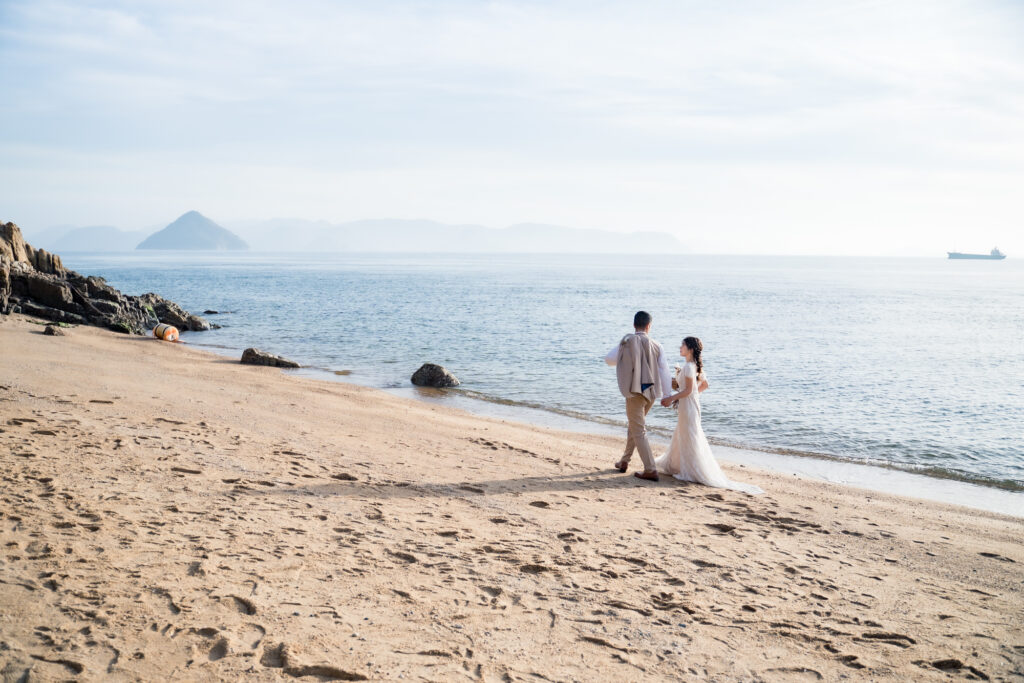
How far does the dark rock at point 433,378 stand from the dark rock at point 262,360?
494 cm

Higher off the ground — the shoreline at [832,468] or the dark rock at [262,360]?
the dark rock at [262,360]

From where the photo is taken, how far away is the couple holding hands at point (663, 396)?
9.62 metres

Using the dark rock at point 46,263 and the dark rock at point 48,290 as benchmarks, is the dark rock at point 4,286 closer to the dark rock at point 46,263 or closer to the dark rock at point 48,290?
the dark rock at point 48,290

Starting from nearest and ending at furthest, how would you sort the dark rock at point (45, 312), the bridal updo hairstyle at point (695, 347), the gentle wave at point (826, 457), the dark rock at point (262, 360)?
the bridal updo hairstyle at point (695, 347) → the gentle wave at point (826, 457) → the dark rock at point (262, 360) → the dark rock at point (45, 312)

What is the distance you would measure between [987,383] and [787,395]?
9.38 metres

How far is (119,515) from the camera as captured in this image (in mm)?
6184

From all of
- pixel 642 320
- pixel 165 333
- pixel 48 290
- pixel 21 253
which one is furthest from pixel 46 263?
pixel 642 320

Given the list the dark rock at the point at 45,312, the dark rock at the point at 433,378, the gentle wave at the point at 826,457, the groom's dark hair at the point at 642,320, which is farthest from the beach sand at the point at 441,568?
the dark rock at the point at 45,312

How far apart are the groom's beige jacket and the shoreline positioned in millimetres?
4981

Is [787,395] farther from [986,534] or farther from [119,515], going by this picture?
[119,515]

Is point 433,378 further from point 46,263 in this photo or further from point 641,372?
point 46,263

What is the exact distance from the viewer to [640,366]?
9656mm

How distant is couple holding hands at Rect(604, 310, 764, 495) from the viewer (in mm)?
9625

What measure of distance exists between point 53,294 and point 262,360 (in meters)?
10.3
